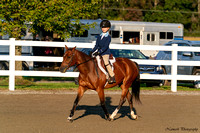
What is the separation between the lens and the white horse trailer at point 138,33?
29589mm

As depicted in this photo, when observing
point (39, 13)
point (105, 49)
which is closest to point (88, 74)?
point (105, 49)

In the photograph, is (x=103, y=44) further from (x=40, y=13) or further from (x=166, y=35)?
(x=166, y=35)

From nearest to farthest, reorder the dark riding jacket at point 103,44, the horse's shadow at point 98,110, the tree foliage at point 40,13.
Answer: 1. the dark riding jacket at point 103,44
2. the horse's shadow at point 98,110
3. the tree foliage at point 40,13

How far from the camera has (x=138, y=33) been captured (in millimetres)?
30766

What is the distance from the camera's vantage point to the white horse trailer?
29.6 meters

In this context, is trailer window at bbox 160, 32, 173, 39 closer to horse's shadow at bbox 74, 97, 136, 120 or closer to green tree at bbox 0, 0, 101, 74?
green tree at bbox 0, 0, 101, 74

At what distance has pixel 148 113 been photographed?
403 inches

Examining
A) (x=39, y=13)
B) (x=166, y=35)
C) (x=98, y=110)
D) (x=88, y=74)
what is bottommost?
(x=98, y=110)

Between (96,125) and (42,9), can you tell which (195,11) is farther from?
(96,125)

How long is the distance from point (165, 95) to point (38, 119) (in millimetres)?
6445

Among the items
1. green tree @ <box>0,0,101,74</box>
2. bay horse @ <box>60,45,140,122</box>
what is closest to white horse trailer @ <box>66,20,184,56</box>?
green tree @ <box>0,0,101,74</box>

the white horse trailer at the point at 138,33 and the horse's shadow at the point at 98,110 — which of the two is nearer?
the horse's shadow at the point at 98,110

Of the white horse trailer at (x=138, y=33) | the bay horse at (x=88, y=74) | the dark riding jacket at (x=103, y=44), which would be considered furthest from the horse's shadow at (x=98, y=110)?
the white horse trailer at (x=138, y=33)

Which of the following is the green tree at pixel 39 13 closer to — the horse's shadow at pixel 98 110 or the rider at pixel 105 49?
the horse's shadow at pixel 98 110
